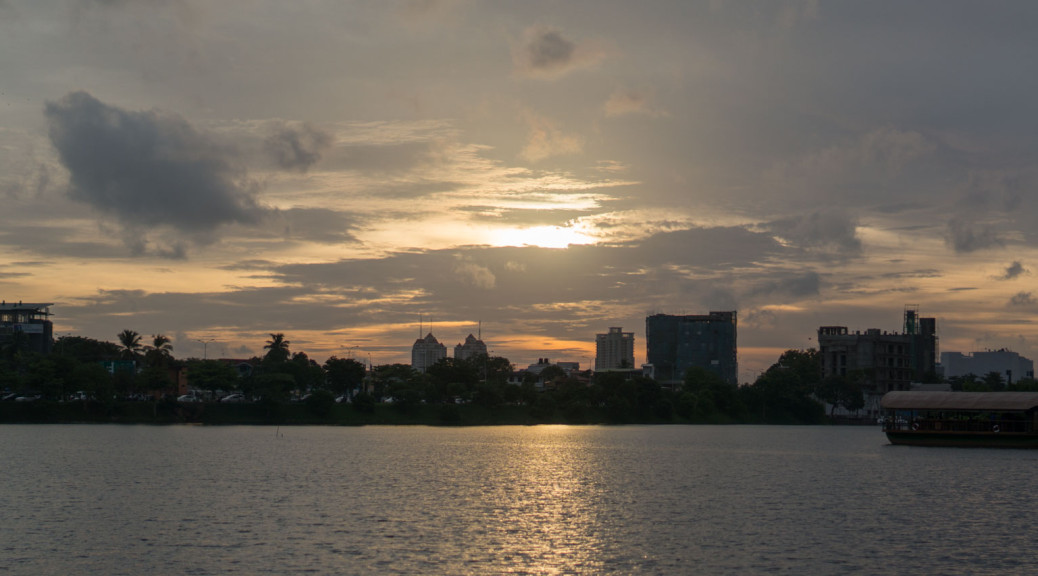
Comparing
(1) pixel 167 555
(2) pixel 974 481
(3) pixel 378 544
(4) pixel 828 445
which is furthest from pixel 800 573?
(4) pixel 828 445

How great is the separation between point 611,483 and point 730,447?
2899 inches

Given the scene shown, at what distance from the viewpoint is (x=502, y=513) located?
7619 centimetres

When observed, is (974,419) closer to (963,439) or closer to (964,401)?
(963,439)

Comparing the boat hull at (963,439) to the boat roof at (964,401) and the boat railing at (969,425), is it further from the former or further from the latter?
the boat roof at (964,401)

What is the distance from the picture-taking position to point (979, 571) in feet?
177

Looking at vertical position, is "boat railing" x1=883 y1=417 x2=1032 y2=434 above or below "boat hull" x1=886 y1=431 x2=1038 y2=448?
above

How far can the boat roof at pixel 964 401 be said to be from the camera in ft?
501

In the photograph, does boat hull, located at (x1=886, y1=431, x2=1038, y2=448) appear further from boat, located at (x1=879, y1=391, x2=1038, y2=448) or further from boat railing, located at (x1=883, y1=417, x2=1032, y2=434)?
boat railing, located at (x1=883, y1=417, x2=1032, y2=434)

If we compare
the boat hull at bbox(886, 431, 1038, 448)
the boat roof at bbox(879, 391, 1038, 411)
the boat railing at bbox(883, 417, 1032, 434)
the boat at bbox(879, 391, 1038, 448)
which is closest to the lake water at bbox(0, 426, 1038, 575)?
the boat roof at bbox(879, 391, 1038, 411)

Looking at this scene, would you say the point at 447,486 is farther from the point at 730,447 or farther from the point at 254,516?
the point at 730,447

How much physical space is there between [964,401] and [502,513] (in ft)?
355

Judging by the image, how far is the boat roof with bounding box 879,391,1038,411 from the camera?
153 m

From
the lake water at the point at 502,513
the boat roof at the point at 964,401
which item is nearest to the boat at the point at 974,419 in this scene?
the boat roof at the point at 964,401

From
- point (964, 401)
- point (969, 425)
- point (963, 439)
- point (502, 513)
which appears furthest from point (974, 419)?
point (502, 513)
